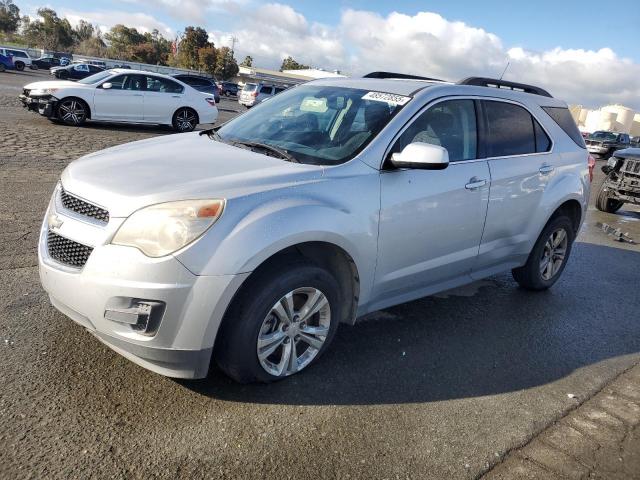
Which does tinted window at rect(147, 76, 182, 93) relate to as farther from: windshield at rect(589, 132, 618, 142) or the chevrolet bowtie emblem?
windshield at rect(589, 132, 618, 142)

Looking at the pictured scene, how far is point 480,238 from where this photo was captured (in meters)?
4.30

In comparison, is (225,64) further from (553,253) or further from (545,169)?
(545,169)

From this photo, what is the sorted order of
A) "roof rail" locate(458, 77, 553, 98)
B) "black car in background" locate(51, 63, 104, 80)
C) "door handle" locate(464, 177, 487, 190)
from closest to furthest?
"door handle" locate(464, 177, 487, 190) < "roof rail" locate(458, 77, 553, 98) < "black car in background" locate(51, 63, 104, 80)

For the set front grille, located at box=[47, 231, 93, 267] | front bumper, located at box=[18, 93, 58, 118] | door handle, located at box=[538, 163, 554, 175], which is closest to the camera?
front grille, located at box=[47, 231, 93, 267]

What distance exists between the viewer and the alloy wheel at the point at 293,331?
10.3 feet

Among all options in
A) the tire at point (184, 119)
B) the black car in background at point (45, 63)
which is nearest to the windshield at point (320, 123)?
the tire at point (184, 119)

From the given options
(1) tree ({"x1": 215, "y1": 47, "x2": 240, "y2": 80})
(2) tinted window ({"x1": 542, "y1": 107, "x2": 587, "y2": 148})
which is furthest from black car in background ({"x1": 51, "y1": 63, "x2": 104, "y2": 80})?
(1) tree ({"x1": 215, "y1": 47, "x2": 240, "y2": 80})

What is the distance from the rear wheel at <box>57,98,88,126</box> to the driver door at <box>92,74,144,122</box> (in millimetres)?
295

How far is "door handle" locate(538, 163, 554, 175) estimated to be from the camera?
4.80 m

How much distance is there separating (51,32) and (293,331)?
9812 centimetres

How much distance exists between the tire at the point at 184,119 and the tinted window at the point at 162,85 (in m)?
0.56

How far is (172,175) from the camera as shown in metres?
3.09

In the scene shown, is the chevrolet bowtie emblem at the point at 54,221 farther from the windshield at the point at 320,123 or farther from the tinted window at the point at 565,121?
the tinted window at the point at 565,121

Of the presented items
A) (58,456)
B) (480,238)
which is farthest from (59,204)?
(480,238)
